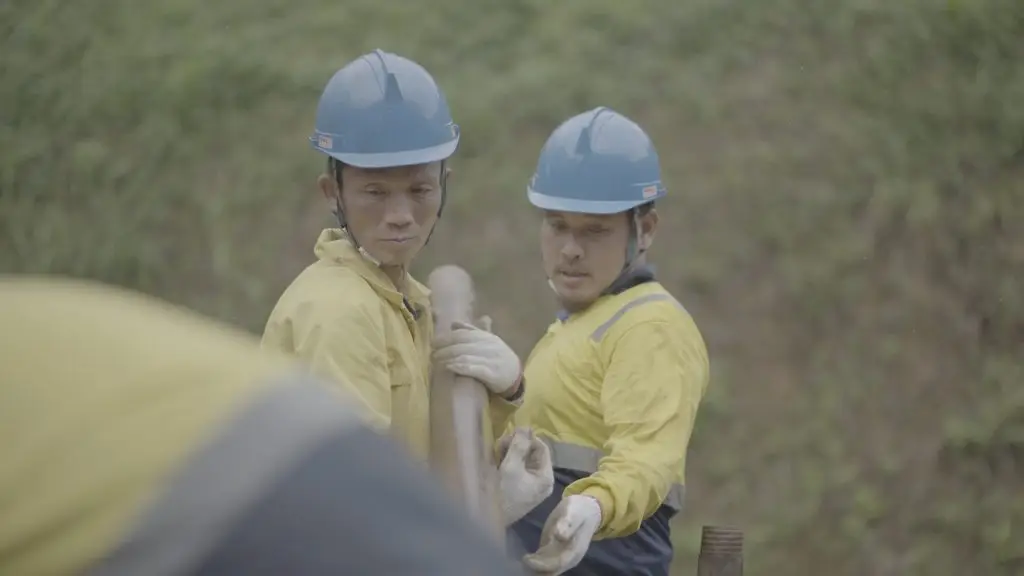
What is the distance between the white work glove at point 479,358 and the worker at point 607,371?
1.06 feet

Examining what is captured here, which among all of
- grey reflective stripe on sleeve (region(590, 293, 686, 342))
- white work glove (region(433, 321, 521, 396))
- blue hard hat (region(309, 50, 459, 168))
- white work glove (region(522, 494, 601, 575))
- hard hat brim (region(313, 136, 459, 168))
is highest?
blue hard hat (region(309, 50, 459, 168))

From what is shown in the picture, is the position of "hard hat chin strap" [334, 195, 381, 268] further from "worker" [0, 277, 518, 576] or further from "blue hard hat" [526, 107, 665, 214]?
"worker" [0, 277, 518, 576]

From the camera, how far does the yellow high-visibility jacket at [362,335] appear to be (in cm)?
264

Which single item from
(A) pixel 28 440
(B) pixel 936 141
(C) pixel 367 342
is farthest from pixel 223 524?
(B) pixel 936 141

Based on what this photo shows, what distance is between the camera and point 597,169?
3.65m

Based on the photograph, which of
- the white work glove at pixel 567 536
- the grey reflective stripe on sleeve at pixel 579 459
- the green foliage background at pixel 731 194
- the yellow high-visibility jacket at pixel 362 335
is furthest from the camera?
the green foliage background at pixel 731 194

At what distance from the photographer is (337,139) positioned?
3.05 m

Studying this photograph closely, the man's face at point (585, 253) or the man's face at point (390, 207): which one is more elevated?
the man's face at point (390, 207)

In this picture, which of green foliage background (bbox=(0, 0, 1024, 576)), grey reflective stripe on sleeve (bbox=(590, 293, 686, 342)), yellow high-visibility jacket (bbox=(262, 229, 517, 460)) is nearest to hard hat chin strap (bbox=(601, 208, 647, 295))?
grey reflective stripe on sleeve (bbox=(590, 293, 686, 342))

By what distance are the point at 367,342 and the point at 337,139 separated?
56 centimetres

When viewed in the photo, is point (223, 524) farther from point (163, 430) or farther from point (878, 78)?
point (878, 78)

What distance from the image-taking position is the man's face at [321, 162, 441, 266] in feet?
9.75

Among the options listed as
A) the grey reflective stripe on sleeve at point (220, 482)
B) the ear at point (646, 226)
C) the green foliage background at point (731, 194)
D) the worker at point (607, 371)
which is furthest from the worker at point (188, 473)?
the green foliage background at point (731, 194)

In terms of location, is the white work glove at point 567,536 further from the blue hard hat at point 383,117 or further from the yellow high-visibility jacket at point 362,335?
the blue hard hat at point 383,117
